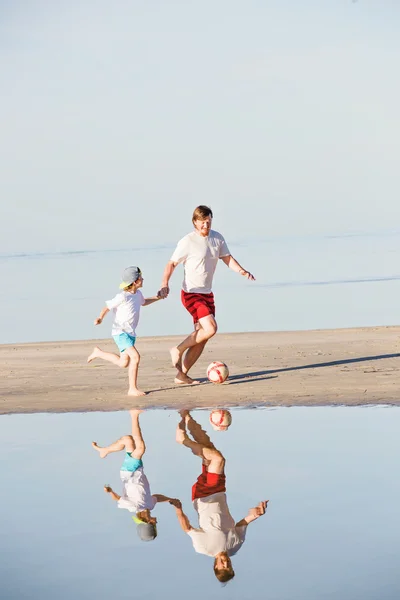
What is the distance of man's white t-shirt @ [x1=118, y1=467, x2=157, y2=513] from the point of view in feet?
22.9

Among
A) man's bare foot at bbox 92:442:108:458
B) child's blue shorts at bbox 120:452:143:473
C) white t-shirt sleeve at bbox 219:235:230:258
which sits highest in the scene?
white t-shirt sleeve at bbox 219:235:230:258

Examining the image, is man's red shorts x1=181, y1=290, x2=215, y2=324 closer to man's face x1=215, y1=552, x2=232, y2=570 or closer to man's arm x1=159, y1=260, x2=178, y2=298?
man's arm x1=159, y1=260, x2=178, y2=298

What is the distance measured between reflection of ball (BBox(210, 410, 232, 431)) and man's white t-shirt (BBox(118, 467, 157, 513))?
166 centimetres

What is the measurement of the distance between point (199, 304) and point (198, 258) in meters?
0.48

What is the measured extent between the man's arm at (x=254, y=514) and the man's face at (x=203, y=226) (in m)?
5.55

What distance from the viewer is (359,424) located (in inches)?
370

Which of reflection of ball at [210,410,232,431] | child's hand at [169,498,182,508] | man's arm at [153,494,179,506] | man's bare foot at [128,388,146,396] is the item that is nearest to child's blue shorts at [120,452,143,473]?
man's arm at [153,494,179,506]

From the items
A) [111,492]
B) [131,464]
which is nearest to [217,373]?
[131,464]

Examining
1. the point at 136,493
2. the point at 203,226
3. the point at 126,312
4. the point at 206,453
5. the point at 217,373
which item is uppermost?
the point at 203,226

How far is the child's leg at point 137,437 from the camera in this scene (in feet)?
28.3

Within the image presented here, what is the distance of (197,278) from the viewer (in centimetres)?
1230

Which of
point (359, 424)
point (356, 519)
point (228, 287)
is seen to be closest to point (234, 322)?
point (228, 287)

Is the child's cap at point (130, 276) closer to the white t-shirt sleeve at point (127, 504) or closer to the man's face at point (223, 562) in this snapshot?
the white t-shirt sleeve at point (127, 504)

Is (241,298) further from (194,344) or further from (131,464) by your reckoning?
(131,464)
